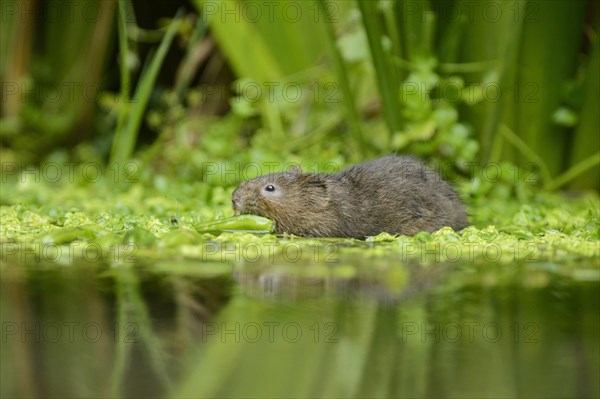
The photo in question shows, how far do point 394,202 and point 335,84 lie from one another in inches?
84.5

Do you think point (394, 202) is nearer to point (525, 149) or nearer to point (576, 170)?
point (525, 149)

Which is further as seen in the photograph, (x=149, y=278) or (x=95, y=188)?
(x=95, y=188)

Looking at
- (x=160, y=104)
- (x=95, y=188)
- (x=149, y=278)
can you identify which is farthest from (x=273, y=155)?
(x=160, y=104)

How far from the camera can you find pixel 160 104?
344 inches

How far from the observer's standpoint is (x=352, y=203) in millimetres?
4219

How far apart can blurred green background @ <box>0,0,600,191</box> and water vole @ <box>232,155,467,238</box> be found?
0.92 meters

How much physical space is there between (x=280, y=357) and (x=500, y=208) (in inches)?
119

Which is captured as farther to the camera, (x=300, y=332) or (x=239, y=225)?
(x=239, y=225)

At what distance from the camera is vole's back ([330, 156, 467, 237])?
4.20 metres

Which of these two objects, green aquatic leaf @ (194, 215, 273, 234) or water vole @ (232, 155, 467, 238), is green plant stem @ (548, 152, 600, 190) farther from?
green aquatic leaf @ (194, 215, 273, 234)

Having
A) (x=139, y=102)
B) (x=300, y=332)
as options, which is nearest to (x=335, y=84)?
(x=139, y=102)

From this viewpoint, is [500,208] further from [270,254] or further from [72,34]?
[72,34]

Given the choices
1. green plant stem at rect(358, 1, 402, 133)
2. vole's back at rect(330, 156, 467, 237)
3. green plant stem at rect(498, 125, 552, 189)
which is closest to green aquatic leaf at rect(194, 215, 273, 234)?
vole's back at rect(330, 156, 467, 237)

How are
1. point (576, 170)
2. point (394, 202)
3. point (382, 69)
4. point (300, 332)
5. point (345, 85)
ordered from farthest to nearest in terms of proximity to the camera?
point (576, 170), point (345, 85), point (382, 69), point (394, 202), point (300, 332)
